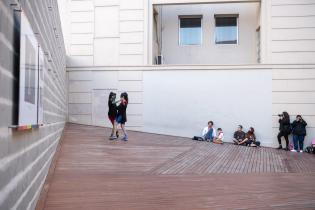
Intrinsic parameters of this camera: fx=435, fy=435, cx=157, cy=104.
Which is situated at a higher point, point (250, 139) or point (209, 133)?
point (209, 133)

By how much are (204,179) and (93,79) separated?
12.1 m

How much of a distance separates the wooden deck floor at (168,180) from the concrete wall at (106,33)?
720 cm

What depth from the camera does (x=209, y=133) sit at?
18000 mm

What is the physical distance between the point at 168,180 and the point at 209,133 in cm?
1019

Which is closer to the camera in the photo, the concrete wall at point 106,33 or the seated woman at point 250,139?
the seated woman at point 250,139

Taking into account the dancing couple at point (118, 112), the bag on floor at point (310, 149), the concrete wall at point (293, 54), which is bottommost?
the bag on floor at point (310, 149)

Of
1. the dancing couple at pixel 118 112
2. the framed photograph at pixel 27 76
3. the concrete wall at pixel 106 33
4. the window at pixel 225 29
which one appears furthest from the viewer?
the window at pixel 225 29

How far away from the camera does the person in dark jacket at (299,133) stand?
692 inches

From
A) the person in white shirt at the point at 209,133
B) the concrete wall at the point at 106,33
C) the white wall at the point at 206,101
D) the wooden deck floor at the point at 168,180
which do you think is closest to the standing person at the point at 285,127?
the white wall at the point at 206,101

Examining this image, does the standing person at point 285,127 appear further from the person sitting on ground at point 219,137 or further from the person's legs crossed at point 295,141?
the person sitting on ground at point 219,137

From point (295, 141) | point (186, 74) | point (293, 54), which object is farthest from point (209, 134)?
point (293, 54)

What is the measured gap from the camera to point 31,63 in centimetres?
383

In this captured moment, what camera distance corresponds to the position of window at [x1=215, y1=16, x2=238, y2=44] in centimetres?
2092

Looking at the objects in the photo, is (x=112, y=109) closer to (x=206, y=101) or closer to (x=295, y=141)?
(x=206, y=101)
